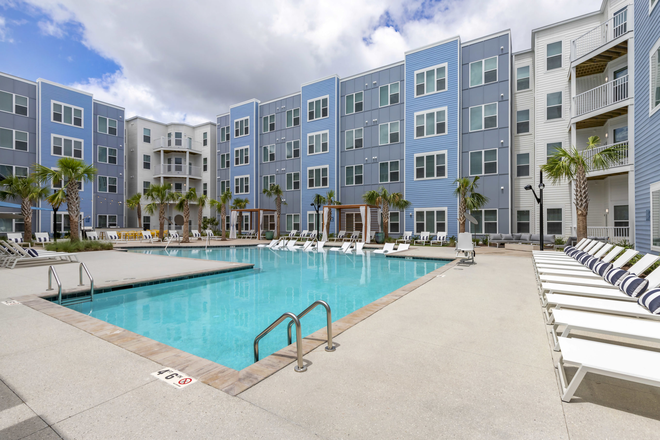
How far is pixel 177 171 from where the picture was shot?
35562mm

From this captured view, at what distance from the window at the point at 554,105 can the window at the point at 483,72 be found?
11.2 feet

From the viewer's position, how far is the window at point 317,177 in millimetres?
26609

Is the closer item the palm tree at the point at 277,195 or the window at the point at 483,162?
the window at the point at 483,162

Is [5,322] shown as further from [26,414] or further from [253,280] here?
[253,280]

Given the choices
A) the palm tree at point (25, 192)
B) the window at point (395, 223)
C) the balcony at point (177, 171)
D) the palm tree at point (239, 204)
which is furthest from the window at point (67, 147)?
the window at point (395, 223)

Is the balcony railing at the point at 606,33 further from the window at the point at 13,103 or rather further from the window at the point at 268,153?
the window at the point at 13,103

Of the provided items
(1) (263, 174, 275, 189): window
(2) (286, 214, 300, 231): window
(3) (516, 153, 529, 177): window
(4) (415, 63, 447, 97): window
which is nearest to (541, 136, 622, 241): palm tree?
(3) (516, 153, 529, 177): window

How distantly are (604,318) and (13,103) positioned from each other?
119 ft

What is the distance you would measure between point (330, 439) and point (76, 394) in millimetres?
2299

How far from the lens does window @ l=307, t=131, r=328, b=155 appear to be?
1057 inches

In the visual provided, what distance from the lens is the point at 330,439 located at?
2178 millimetres

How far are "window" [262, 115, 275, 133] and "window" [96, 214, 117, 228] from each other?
17447mm

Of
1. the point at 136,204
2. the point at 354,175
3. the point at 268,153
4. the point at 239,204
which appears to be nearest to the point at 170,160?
the point at 136,204

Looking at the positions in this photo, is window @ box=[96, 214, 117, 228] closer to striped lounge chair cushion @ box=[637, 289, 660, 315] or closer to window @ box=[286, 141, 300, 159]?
window @ box=[286, 141, 300, 159]
